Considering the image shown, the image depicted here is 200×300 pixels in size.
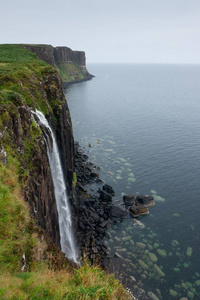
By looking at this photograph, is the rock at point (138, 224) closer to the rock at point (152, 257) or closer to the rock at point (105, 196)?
the rock at point (152, 257)

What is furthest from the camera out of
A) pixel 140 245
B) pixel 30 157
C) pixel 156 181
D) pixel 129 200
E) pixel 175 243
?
pixel 156 181

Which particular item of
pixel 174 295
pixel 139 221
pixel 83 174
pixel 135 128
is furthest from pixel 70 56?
pixel 174 295

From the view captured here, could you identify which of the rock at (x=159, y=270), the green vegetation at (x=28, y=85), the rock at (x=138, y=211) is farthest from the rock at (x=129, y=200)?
the green vegetation at (x=28, y=85)

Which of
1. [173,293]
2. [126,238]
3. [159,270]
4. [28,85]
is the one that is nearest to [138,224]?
[126,238]

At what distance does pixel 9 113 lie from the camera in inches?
654

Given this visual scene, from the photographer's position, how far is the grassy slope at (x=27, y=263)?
24.1 ft

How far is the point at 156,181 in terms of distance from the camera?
47.7 metres

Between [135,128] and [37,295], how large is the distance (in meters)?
77.4

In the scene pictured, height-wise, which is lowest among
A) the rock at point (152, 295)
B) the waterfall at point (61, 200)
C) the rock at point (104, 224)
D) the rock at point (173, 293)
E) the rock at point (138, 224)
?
the rock at point (173, 293)

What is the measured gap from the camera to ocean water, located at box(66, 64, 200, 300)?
28.2m

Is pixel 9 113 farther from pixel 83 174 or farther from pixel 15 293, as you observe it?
pixel 83 174

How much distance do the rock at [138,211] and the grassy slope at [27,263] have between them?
80.5 feet

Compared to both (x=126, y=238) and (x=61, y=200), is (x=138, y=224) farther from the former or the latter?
(x=61, y=200)

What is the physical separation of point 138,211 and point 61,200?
15.7m
